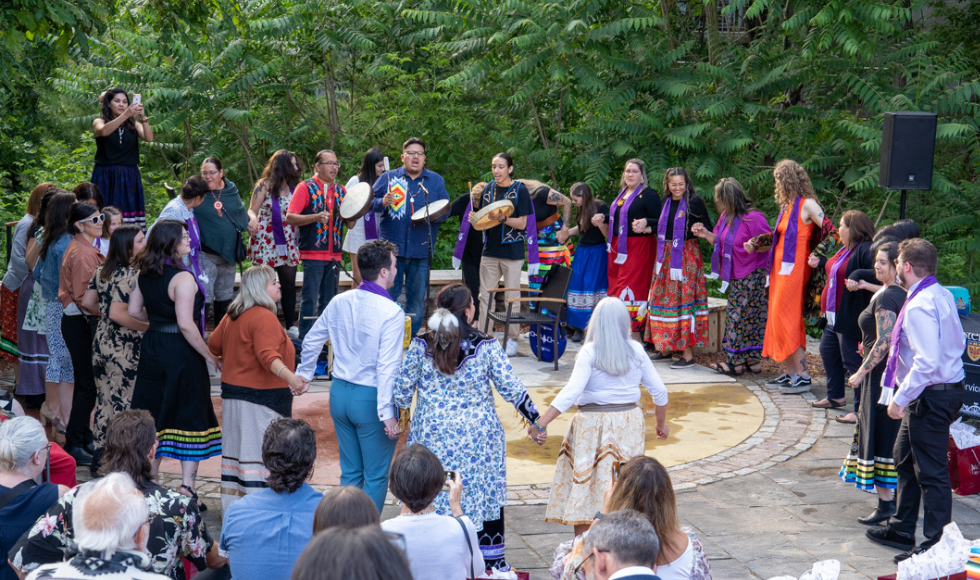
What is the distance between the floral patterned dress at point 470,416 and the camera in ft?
15.8

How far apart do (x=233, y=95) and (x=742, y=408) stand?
8.25 meters

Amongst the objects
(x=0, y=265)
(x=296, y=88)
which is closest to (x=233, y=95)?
(x=296, y=88)

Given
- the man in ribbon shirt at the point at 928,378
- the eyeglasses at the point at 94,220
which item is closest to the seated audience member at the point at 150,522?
the eyeglasses at the point at 94,220

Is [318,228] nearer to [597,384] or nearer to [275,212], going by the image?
[275,212]

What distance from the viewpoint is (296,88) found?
1391cm

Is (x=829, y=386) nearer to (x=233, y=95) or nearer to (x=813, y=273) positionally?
(x=813, y=273)

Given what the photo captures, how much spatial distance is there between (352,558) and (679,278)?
8228 mm

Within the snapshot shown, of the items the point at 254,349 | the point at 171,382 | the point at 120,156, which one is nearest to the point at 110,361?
the point at 171,382

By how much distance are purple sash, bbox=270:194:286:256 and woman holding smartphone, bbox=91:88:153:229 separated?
1266 mm

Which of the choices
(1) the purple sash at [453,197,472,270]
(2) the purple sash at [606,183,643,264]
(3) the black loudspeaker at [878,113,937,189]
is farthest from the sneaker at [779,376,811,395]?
(1) the purple sash at [453,197,472,270]

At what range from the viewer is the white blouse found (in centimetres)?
495

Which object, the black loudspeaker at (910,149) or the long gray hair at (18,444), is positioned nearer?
the long gray hair at (18,444)

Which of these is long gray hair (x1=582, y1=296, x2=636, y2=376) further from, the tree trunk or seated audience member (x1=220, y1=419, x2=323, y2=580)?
the tree trunk

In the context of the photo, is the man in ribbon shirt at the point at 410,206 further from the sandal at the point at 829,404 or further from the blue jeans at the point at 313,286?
the sandal at the point at 829,404
